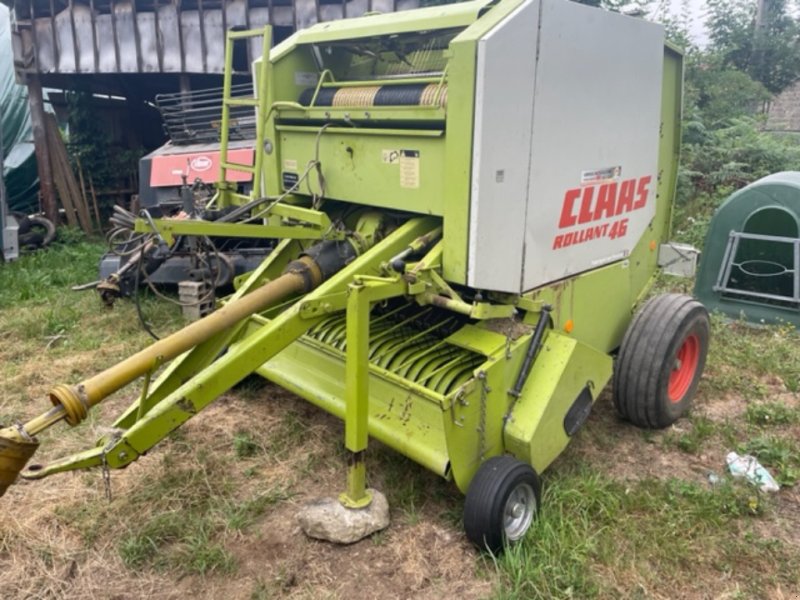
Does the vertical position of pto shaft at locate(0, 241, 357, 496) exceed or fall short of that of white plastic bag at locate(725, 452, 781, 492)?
it exceeds it

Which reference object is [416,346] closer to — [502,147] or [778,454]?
[502,147]

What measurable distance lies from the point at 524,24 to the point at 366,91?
99cm

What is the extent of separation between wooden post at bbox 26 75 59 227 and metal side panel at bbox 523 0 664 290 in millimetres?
8335


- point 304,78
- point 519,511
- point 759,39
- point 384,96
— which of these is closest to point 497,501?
point 519,511

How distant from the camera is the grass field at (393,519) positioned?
2.56 metres

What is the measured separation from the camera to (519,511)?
280 cm

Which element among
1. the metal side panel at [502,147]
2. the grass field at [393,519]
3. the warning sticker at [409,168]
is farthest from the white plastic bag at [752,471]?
the warning sticker at [409,168]

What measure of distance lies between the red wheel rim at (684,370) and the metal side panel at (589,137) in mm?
714

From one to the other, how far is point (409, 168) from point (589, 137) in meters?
0.84

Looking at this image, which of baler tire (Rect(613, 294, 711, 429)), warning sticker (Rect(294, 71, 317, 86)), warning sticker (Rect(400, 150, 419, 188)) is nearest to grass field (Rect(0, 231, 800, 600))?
baler tire (Rect(613, 294, 711, 429))

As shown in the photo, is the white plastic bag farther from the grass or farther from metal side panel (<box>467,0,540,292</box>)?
metal side panel (<box>467,0,540,292</box>)

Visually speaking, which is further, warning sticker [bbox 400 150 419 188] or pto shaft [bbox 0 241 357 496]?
warning sticker [bbox 400 150 419 188]

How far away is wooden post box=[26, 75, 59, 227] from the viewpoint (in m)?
9.25

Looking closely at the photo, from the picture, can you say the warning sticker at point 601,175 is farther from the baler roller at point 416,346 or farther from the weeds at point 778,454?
the weeds at point 778,454
